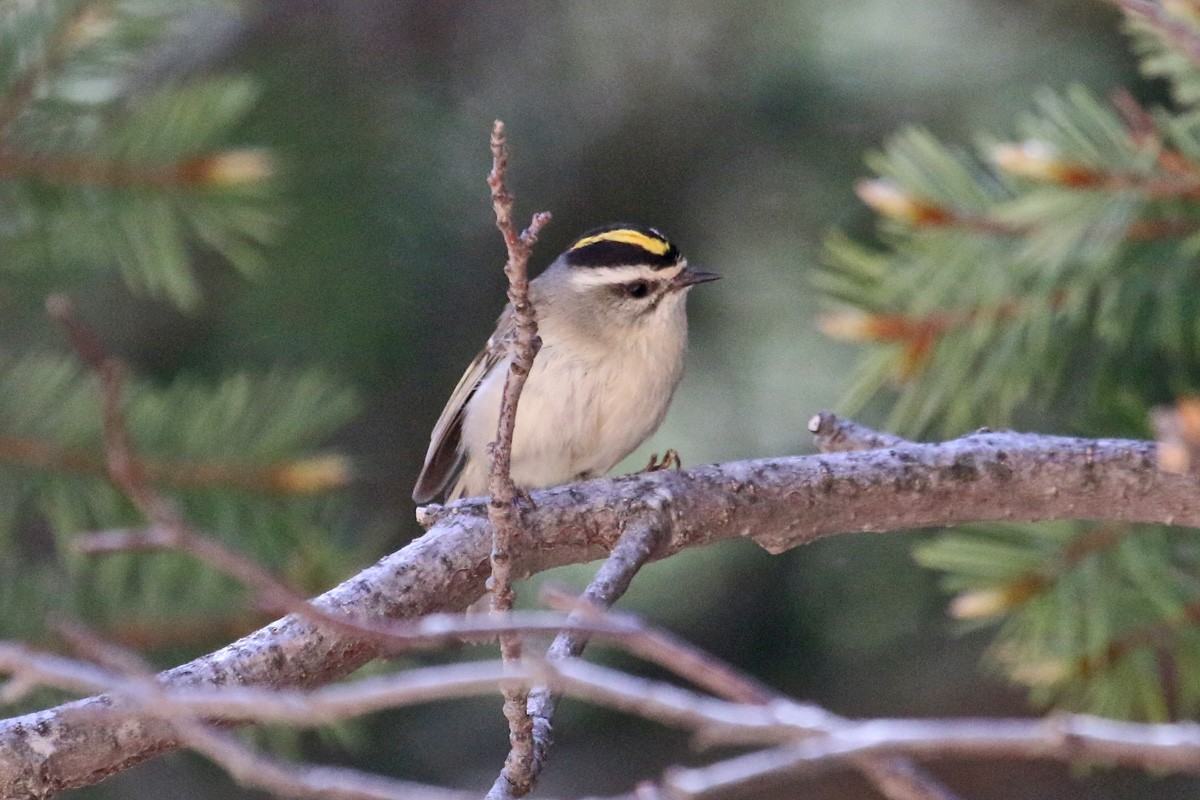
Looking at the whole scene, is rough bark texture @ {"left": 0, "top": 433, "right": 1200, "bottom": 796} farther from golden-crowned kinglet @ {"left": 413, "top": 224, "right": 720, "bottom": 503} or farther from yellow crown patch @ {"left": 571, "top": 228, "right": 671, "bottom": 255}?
yellow crown patch @ {"left": 571, "top": 228, "right": 671, "bottom": 255}

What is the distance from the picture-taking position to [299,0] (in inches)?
121

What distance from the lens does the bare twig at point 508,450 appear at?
119cm

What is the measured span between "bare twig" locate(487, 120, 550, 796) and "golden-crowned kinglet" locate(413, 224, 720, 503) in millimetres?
912

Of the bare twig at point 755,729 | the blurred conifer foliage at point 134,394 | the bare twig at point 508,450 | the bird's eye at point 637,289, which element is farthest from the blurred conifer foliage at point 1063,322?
the bare twig at point 755,729

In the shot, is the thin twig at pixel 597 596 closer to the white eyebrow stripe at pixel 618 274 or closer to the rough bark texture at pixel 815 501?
the rough bark texture at pixel 815 501

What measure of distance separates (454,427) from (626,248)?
43 cm

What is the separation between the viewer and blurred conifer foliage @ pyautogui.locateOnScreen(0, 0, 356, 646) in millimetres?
2062

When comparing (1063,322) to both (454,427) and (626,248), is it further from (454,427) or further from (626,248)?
(454,427)

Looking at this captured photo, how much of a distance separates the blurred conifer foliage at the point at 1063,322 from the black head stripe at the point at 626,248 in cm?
50

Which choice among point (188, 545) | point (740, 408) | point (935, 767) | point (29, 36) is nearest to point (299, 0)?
point (29, 36)

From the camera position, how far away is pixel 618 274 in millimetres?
2475

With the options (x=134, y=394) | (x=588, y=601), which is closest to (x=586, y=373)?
(x=134, y=394)

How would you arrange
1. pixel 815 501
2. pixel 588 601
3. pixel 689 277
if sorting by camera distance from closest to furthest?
pixel 588 601, pixel 815 501, pixel 689 277

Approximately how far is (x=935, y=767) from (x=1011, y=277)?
1.30m
